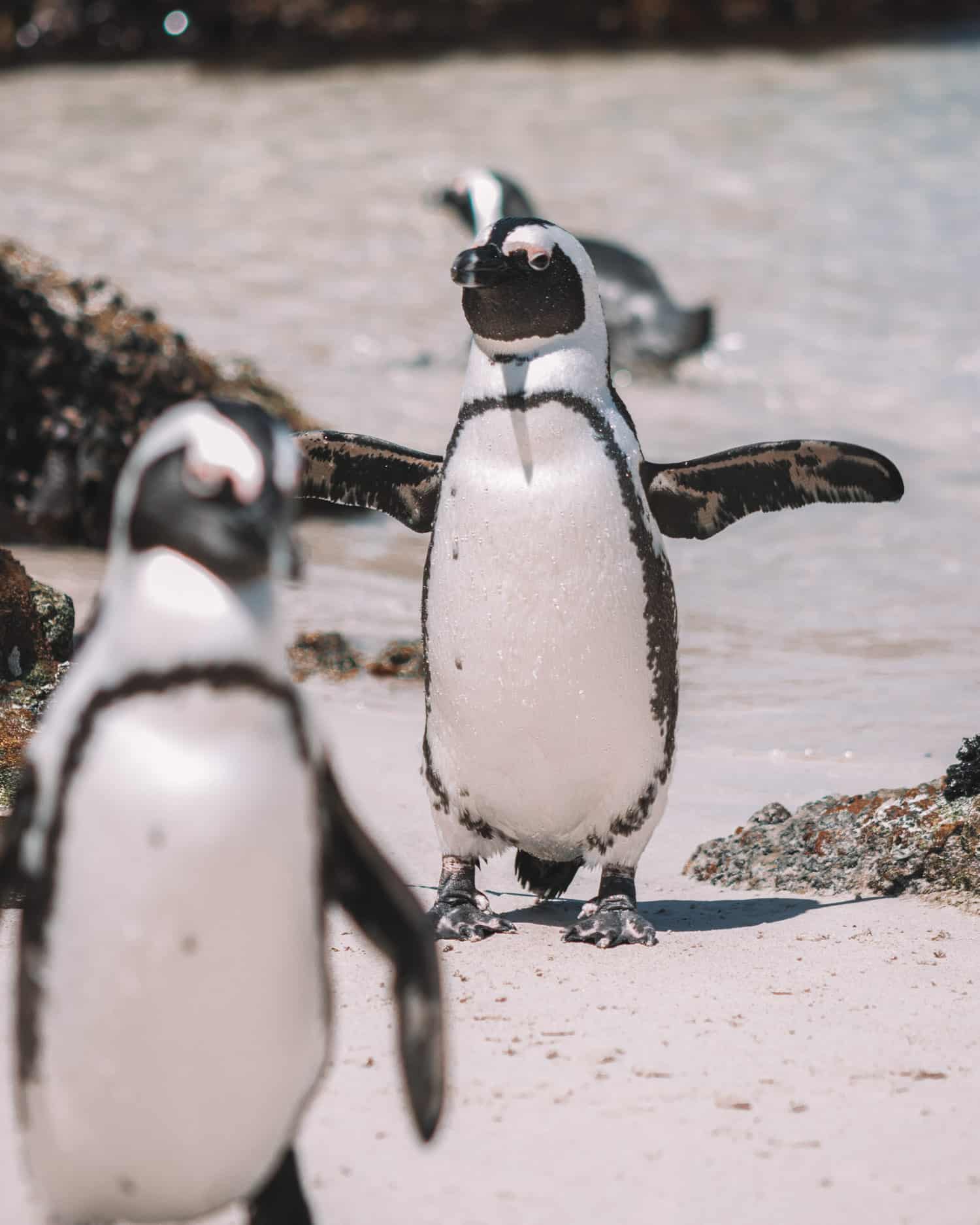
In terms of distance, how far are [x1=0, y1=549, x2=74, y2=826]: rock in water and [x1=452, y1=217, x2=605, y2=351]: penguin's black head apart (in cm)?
129

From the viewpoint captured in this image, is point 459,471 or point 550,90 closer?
point 459,471

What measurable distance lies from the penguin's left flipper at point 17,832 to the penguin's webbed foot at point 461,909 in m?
1.57

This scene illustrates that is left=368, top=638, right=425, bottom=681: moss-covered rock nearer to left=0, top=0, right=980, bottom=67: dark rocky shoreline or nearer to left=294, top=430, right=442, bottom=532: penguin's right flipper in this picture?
left=294, top=430, right=442, bottom=532: penguin's right flipper

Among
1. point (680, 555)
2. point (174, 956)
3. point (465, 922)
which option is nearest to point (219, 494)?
point (174, 956)

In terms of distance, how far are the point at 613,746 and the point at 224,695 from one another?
69.3 inches

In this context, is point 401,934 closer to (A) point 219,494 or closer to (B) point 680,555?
(A) point 219,494

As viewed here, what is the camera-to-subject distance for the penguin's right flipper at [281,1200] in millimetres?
2236

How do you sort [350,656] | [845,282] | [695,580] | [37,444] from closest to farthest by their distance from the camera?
1. [350,656]
2. [37,444]
3. [695,580]
4. [845,282]

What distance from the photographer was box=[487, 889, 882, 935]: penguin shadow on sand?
3857 mm

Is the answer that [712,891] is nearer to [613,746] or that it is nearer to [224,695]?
[613,746]

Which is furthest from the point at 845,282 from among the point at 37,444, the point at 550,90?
the point at 37,444

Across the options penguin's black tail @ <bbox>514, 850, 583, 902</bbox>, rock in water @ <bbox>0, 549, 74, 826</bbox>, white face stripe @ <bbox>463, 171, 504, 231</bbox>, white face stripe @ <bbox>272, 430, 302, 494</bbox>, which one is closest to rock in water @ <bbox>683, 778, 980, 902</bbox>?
penguin's black tail @ <bbox>514, 850, 583, 902</bbox>

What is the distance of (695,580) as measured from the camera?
8.66 metres

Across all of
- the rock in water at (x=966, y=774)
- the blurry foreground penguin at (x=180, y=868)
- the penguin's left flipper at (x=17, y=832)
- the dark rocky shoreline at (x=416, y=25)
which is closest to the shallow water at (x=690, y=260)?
the dark rocky shoreline at (x=416, y=25)
